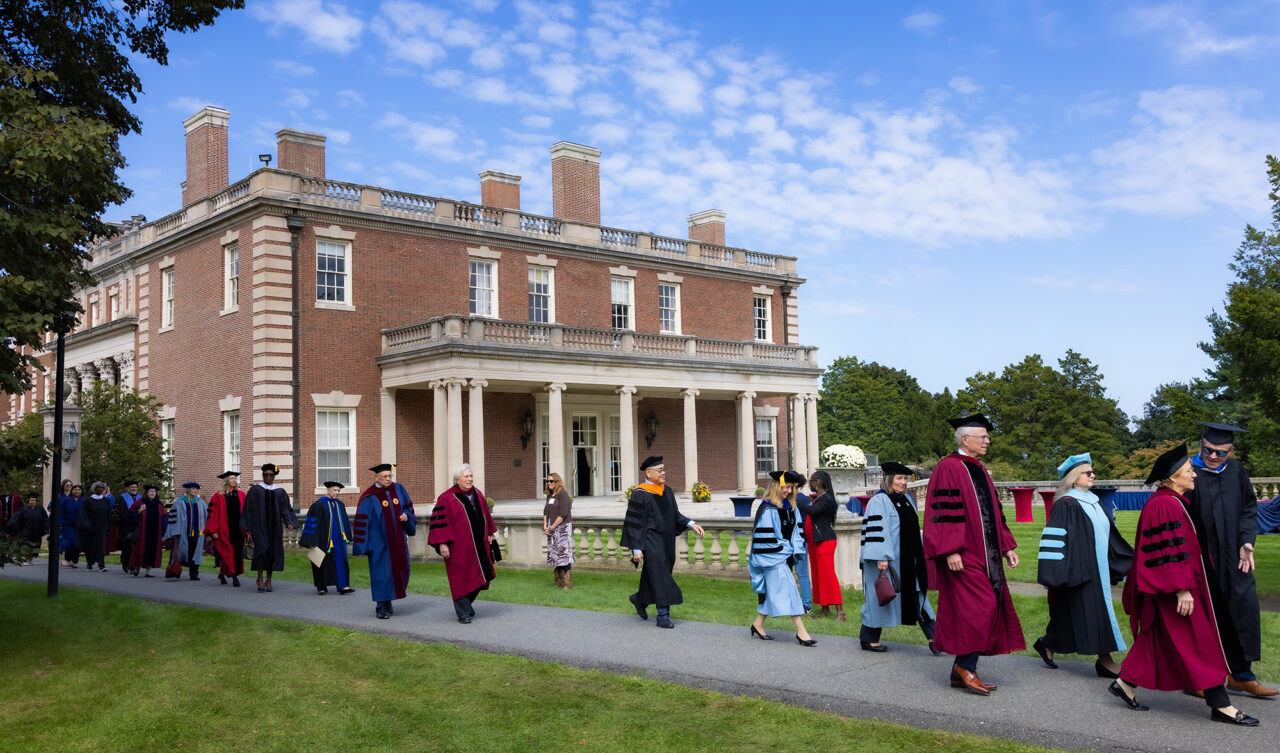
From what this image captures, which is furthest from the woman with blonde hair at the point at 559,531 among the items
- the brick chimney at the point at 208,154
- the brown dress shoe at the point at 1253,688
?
the brick chimney at the point at 208,154

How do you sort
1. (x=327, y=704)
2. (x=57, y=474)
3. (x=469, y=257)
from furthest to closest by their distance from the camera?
(x=469, y=257) < (x=57, y=474) < (x=327, y=704)

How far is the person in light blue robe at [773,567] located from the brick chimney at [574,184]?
26120 millimetres

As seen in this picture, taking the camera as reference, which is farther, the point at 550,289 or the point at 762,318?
the point at 762,318

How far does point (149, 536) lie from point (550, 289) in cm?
1653

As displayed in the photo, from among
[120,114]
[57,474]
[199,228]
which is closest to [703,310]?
[199,228]

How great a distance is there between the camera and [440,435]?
2942 cm

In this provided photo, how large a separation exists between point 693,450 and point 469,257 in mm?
9175

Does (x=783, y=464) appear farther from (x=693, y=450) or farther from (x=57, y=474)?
(x=57, y=474)

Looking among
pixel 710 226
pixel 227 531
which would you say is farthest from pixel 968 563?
pixel 710 226

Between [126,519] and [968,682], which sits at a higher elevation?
[126,519]

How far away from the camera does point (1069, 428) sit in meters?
59.6

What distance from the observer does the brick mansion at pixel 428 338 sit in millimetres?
29109

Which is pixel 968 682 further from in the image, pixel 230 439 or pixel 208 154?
pixel 208 154

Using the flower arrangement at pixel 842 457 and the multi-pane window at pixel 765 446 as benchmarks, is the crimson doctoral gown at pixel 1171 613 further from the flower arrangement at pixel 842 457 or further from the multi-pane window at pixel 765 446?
the multi-pane window at pixel 765 446
